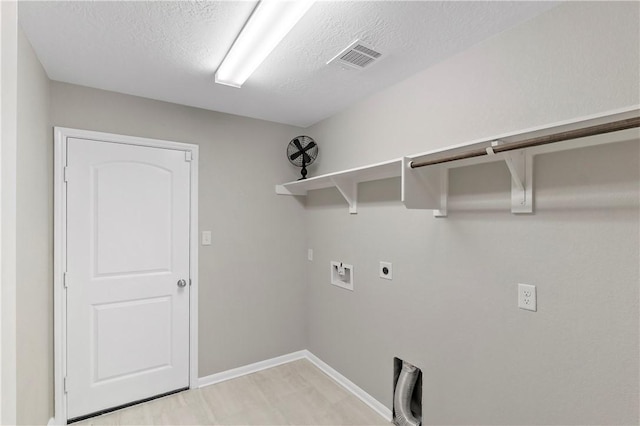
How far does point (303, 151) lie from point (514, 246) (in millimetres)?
1921

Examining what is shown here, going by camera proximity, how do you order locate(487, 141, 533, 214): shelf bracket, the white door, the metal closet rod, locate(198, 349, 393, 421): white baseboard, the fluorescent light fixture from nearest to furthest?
the metal closet rod
the fluorescent light fixture
locate(487, 141, 533, 214): shelf bracket
the white door
locate(198, 349, 393, 421): white baseboard

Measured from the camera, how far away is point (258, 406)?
241cm

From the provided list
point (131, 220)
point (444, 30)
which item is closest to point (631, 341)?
point (444, 30)

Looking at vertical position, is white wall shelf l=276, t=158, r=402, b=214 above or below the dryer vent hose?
above

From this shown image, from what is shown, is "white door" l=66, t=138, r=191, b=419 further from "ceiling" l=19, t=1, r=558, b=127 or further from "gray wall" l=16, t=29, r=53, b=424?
"ceiling" l=19, t=1, r=558, b=127

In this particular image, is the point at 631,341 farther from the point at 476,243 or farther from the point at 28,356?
the point at 28,356

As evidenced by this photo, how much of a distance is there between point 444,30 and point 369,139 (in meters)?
0.96

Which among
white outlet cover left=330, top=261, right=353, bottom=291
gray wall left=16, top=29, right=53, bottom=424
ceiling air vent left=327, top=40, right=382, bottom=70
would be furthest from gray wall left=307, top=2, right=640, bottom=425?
gray wall left=16, top=29, right=53, bottom=424

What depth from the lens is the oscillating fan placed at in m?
2.93

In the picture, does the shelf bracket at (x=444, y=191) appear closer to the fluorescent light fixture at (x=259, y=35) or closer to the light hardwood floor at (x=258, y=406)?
the fluorescent light fixture at (x=259, y=35)

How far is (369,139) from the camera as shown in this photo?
2.45 metres

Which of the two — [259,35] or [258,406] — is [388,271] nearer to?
[258,406]

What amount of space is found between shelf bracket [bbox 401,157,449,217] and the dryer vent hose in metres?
1.08

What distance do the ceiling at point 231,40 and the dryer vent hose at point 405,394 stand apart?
1.98 metres
